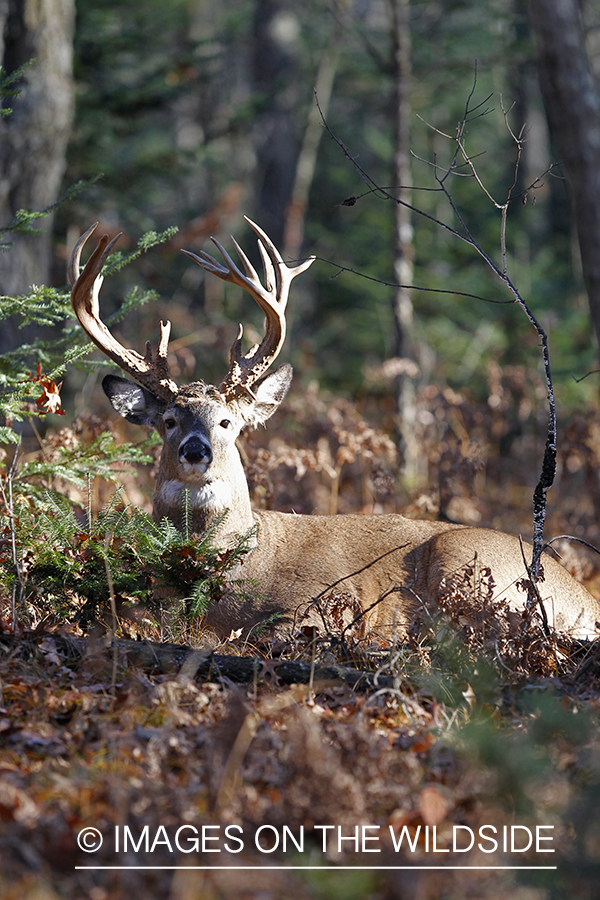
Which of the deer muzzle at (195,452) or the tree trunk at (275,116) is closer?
the deer muzzle at (195,452)

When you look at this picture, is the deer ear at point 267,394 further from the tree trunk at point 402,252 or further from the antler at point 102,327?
the tree trunk at point 402,252

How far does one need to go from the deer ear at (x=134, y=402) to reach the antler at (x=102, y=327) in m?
0.08

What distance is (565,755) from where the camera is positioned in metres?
3.15

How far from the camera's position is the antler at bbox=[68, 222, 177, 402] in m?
5.49

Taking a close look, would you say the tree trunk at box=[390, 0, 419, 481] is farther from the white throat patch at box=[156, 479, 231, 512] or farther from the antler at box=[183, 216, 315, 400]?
the white throat patch at box=[156, 479, 231, 512]

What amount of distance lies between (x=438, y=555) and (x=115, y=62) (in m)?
8.45

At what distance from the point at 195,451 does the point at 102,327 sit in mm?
1180

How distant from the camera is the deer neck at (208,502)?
18.5 feet

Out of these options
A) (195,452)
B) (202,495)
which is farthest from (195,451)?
(202,495)

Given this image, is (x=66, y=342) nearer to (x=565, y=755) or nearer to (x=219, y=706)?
(x=219, y=706)

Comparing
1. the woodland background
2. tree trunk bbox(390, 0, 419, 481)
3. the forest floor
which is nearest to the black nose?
the woodland background

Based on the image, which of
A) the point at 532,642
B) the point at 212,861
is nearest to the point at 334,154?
the point at 532,642

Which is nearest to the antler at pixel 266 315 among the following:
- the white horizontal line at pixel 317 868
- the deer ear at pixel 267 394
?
the deer ear at pixel 267 394

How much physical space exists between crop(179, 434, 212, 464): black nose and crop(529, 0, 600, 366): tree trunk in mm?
3763
